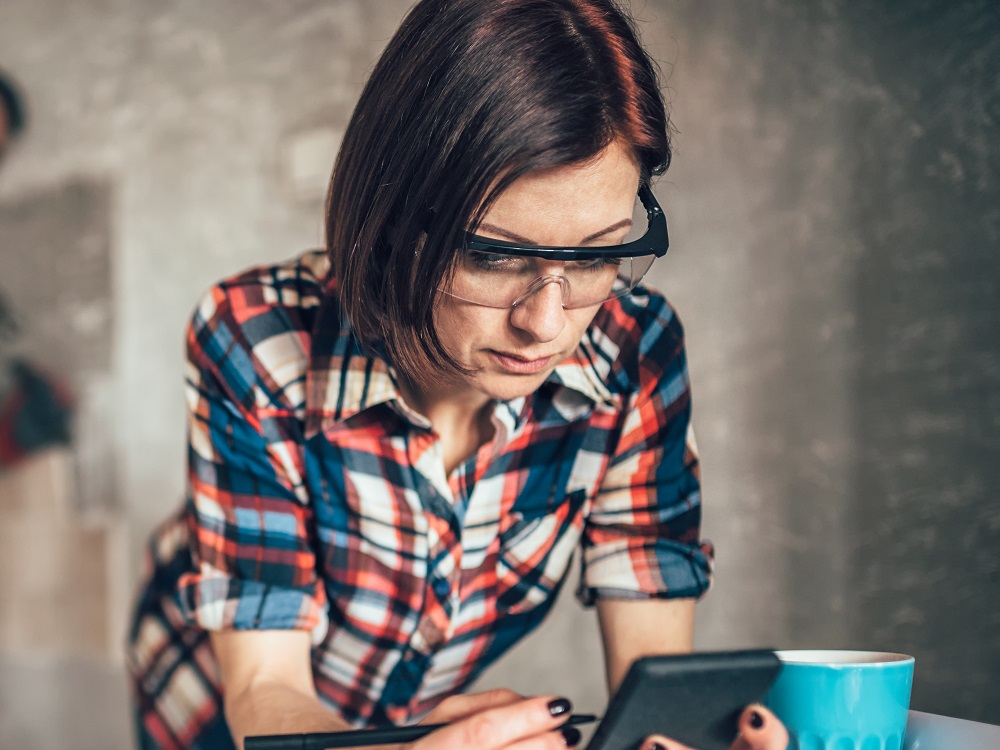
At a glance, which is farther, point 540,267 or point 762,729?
point 540,267

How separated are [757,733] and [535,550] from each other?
1.72 ft

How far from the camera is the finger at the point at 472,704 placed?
70 cm

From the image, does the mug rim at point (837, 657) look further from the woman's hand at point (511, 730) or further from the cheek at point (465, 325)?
the cheek at point (465, 325)

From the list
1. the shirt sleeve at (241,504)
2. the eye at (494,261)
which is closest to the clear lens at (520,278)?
the eye at (494,261)

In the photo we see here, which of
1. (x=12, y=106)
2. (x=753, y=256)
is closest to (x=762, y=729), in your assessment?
(x=753, y=256)

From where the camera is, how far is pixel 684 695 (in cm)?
55

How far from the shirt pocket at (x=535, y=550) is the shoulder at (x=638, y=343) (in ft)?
0.48

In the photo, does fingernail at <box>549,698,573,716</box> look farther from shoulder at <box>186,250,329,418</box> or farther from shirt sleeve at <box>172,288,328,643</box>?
shoulder at <box>186,250,329,418</box>

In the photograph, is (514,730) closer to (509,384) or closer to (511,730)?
(511,730)

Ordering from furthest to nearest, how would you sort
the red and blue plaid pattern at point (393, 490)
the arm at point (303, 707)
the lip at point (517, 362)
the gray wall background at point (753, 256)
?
the gray wall background at point (753, 256) → the red and blue plaid pattern at point (393, 490) → the lip at point (517, 362) → the arm at point (303, 707)

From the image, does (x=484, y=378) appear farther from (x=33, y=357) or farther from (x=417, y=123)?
(x=33, y=357)

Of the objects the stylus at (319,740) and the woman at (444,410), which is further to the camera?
the woman at (444,410)

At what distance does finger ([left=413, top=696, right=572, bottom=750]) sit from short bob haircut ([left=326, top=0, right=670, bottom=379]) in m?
0.33

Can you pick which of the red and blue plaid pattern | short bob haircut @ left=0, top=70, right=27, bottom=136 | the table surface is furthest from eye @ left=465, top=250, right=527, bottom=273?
short bob haircut @ left=0, top=70, right=27, bottom=136
